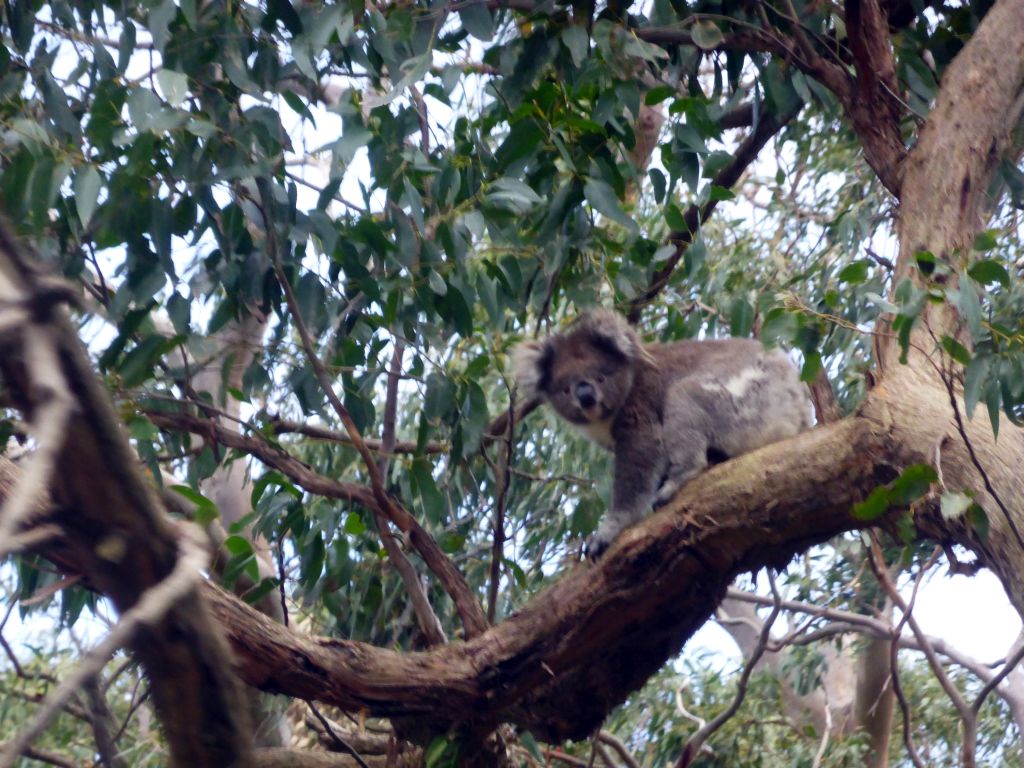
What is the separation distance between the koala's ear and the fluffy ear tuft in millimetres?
232

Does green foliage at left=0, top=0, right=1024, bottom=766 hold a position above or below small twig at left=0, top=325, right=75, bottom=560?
above

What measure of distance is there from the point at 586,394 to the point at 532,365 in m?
0.37

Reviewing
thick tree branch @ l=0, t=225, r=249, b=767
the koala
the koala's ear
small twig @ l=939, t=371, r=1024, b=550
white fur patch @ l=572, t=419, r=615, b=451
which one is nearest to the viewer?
thick tree branch @ l=0, t=225, r=249, b=767

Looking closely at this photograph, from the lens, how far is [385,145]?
3.12 metres

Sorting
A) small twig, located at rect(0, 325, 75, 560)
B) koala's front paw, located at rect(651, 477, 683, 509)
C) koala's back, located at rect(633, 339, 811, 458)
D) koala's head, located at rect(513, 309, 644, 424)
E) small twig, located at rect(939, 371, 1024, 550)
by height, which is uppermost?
koala's head, located at rect(513, 309, 644, 424)

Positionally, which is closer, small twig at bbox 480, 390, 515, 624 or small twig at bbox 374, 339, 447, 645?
small twig at bbox 480, 390, 515, 624

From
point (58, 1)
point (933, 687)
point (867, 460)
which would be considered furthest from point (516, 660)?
point (933, 687)

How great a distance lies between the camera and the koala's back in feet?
12.2

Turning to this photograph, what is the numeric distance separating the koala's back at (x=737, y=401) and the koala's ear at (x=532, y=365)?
0.56 meters

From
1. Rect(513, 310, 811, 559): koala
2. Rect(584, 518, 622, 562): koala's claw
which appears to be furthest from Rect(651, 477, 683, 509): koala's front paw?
Rect(584, 518, 622, 562): koala's claw

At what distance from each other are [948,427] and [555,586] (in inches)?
41.3

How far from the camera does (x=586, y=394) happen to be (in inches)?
156

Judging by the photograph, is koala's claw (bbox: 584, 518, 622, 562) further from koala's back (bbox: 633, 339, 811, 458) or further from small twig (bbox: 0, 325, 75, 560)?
small twig (bbox: 0, 325, 75, 560)

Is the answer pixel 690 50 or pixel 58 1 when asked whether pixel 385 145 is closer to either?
pixel 58 1
